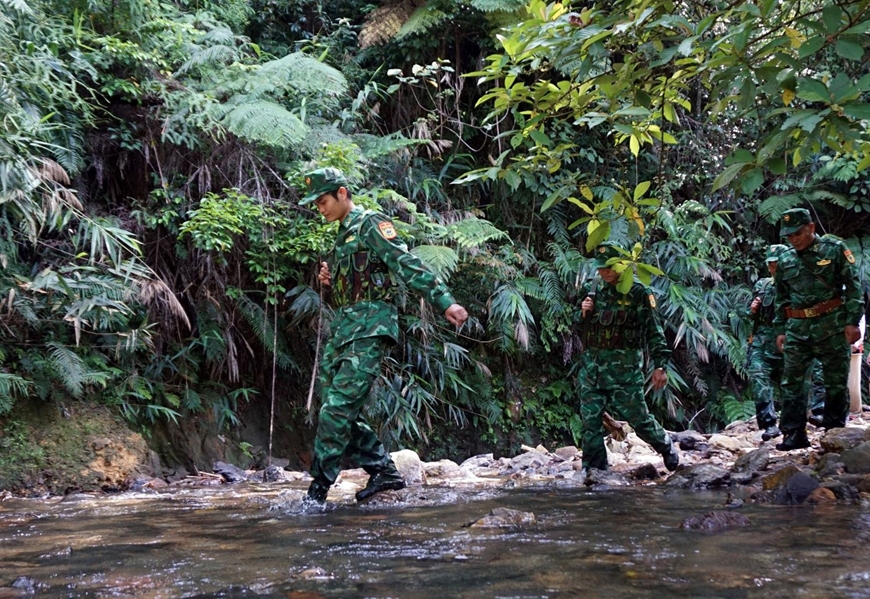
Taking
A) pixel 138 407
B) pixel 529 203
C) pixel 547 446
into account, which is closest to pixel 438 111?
pixel 529 203

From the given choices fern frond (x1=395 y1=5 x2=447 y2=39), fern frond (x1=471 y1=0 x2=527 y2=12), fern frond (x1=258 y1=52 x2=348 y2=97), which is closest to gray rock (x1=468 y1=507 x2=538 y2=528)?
fern frond (x1=258 y1=52 x2=348 y2=97)

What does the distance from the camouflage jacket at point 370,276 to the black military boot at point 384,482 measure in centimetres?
85

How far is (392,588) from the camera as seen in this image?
202 centimetres

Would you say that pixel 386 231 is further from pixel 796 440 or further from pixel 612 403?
pixel 796 440

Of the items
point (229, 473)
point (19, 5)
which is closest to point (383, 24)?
point (19, 5)

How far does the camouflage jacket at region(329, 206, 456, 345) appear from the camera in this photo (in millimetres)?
3973

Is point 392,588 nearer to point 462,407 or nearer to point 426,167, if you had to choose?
point 462,407

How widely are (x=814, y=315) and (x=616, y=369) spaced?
61.2 inches

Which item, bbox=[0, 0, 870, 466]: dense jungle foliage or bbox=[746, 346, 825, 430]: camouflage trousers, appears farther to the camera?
bbox=[746, 346, 825, 430]: camouflage trousers

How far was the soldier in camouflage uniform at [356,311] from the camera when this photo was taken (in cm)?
395

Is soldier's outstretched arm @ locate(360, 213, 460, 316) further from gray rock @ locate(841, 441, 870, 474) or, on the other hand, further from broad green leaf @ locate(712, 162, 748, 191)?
gray rock @ locate(841, 441, 870, 474)

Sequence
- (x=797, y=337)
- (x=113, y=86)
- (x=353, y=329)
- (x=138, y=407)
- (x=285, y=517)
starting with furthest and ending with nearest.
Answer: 1. (x=113, y=86)
2. (x=138, y=407)
3. (x=797, y=337)
4. (x=353, y=329)
5. (x=285, y=517)

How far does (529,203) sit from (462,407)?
115 inches

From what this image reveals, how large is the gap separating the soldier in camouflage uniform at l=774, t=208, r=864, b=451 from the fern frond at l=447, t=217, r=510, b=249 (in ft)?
10.5
